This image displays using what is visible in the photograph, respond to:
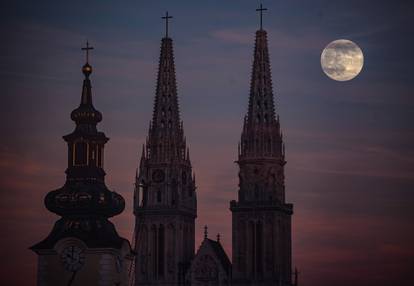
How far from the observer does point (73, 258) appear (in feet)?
298

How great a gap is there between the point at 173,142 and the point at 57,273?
1203 inches

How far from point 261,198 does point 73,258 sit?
29.1m

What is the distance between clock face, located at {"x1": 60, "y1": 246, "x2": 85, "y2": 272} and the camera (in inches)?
3573

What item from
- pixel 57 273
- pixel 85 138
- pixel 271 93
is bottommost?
pixel 57 273

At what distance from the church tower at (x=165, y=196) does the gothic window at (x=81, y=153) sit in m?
26.3

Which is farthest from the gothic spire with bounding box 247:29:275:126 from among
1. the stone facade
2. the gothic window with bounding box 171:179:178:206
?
the stone facade

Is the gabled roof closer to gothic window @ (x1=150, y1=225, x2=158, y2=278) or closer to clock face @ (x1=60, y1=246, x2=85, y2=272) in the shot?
gothic window @ (x1=150, y1=225, x2=158, y2=278)

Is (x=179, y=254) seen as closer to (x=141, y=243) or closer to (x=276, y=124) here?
(x=141, y=243)

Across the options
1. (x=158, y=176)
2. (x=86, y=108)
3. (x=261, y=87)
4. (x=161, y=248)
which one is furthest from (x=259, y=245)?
(x=86, y=108)

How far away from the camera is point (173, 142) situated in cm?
12025

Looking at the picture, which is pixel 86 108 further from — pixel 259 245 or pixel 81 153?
pixel 259 245

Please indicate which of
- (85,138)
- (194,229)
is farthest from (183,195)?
(85,138)

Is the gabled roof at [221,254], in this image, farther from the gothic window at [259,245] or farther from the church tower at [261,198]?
the gothic window at [259,245]

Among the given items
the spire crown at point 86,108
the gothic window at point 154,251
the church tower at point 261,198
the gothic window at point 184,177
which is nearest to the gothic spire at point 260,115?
the church tower at point 261,198
